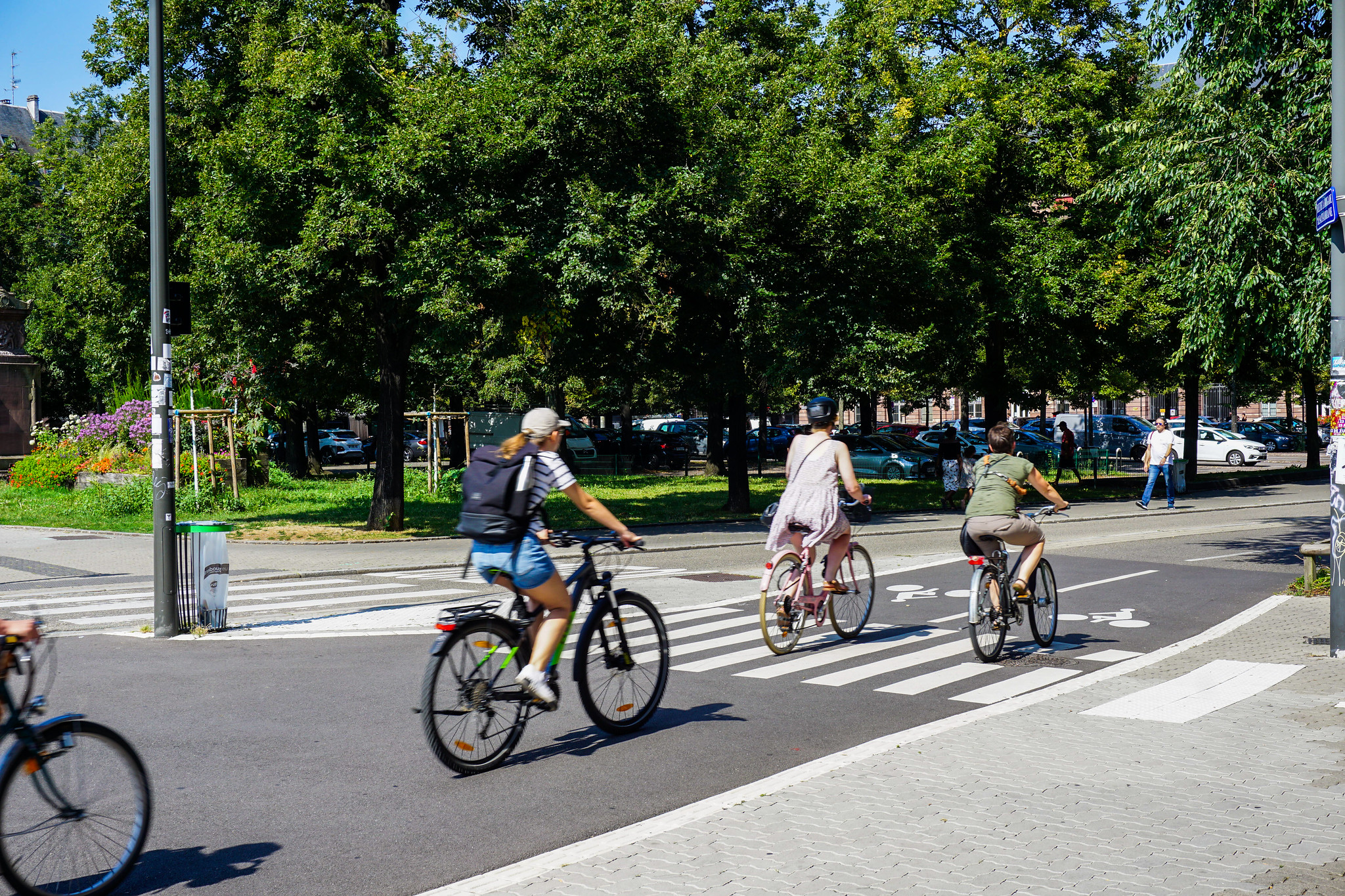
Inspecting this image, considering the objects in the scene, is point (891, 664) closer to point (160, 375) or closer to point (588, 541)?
point (588, 541)

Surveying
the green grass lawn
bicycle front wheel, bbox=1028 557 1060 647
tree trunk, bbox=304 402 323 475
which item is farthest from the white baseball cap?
tree trunk, bbox=304 402 323 475

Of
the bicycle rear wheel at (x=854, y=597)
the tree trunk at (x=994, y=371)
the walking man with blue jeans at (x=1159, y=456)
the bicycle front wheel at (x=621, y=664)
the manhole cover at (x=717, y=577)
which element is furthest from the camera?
the tree trunk at (x=994, y=371)

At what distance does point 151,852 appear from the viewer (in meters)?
4.82

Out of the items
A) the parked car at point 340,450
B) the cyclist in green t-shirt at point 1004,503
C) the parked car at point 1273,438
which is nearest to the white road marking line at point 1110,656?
the cyclist in green t-shirt at point 1004,503

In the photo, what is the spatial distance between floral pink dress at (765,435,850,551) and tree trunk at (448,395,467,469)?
29.4 meters

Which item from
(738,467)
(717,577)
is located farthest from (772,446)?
(717,577)

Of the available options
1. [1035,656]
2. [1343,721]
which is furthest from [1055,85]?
[1343,721]

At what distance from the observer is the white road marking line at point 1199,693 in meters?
7.09

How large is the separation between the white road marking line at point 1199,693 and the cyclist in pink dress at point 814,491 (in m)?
2.43

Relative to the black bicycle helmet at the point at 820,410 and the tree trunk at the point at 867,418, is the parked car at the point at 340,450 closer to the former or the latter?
the tree trunk at the point at 867,418

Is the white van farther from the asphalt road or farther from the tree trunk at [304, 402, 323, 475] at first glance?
the asphalt road

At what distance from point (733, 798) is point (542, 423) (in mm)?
2024

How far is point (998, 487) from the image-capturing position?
8945mm

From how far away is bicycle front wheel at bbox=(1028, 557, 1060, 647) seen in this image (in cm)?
936
